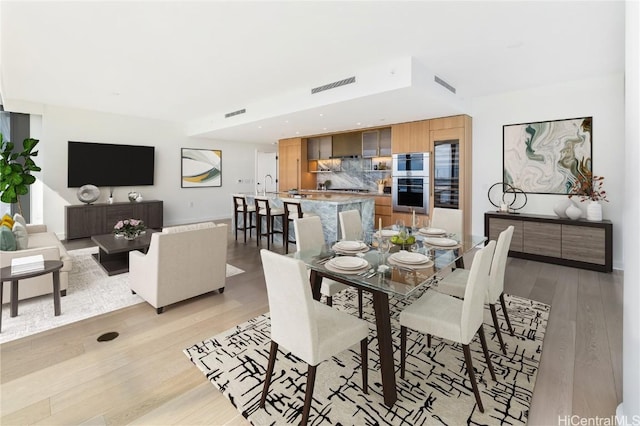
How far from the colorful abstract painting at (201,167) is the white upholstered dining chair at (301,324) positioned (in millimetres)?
7605

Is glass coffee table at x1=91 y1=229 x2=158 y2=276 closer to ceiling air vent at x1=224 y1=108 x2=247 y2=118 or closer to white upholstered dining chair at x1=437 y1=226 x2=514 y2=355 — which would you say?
ceiling air vent at x1=224 y1=108 x2=247 y2=118

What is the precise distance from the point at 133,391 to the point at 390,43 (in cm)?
388

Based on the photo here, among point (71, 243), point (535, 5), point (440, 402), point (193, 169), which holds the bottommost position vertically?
point (440, 402)

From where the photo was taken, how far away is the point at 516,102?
5160 millimetres

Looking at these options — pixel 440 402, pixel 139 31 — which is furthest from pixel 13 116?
pixel 440 402

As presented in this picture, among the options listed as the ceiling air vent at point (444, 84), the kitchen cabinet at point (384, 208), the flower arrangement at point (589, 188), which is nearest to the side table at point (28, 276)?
the ceiling air vent at point (444, 84)

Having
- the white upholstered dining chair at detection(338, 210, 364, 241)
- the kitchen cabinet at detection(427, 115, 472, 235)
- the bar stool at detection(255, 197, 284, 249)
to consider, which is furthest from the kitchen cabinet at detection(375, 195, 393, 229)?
the white upholstered dining chair at detection(338, 210, 364, 241)

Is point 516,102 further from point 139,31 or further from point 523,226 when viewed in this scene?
point 139,31

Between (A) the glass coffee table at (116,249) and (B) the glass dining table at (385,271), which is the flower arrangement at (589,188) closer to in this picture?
(B) the glass dining table at (385,271)

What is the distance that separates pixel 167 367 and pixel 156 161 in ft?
22.6

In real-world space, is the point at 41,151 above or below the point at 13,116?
below

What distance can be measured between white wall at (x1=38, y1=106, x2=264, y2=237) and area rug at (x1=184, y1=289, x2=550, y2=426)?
6223 mm

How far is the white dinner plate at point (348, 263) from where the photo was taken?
2061mm

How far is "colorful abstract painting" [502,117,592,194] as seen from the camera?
15.2ft
